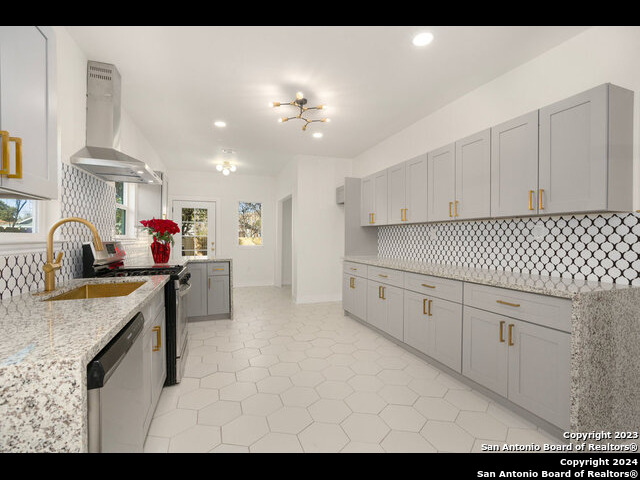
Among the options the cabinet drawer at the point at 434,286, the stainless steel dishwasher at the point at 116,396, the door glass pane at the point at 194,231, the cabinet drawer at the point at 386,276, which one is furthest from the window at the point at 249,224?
the stainless steel dishwasher at the point at 116,396

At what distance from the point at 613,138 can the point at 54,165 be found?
10.00 ft

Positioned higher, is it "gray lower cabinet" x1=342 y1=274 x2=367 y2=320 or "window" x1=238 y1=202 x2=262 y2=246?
"window" x1=238 y1=202 x2=262 y2=246

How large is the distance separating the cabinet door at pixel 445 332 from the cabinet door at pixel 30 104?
8.89 feet

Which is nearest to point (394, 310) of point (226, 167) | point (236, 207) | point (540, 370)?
point (540, 370)

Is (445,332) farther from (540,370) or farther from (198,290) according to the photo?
(198,290)

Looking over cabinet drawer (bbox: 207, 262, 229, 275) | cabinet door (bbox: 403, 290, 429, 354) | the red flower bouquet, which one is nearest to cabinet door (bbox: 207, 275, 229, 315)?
cabinet drawer (bbox: 207, 262, 229, 275)

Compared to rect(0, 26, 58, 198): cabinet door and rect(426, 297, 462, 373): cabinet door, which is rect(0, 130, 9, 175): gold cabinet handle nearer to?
rect(0, 26, 58, 198): cabinet door

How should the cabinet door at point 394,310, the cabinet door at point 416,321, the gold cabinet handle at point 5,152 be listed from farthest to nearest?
1. the cabinet door at point 394,310
2. the cabinet door at point 416,321
3. the gold cabinet handle at point 5,152

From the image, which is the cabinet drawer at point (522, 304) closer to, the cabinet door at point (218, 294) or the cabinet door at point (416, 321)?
A: the cabinet door at point (416, 321)

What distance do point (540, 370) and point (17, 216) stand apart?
10.8 ft

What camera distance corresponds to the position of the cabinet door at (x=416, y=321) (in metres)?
2.79

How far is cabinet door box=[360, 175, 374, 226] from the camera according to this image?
4.38 m

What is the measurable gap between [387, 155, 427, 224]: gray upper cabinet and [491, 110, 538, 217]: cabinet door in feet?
2.94
